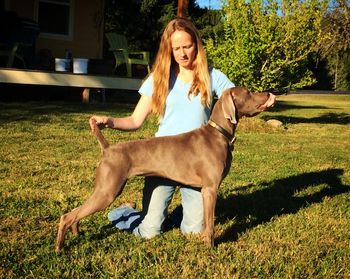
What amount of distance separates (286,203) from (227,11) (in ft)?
27.0

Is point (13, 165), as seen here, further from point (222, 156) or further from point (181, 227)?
point (222, 156)

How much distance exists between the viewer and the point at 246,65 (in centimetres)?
1216

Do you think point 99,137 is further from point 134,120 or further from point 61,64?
point 61,64

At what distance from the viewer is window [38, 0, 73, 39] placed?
15930 mm

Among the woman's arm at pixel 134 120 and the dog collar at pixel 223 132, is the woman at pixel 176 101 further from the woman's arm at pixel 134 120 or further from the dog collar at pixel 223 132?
the dog collar at pixel 223 132

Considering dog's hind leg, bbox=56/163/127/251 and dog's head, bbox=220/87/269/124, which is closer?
dog's hind leg, bbox=56/163/127/251

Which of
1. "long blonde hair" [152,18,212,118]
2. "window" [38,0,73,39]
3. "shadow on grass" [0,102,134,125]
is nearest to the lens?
"long blonde hair" [152,18,212,118]

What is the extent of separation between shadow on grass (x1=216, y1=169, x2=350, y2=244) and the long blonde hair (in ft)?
4.19

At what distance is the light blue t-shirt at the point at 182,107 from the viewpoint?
14.8ft

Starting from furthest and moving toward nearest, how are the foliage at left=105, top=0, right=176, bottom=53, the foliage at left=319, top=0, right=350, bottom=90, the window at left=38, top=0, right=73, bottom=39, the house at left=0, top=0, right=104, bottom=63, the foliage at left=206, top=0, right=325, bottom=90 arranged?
the foliage at left=319, top=0, right=350, bottom=90
the foliage at left=105, top=0, right=176, bottom=53
the window at left=38, top=0, right=73, bottom=39
the house at left=0, top=0, right=104, bottom=63
the foliage at left=206, top=0, right=325, bottom=90

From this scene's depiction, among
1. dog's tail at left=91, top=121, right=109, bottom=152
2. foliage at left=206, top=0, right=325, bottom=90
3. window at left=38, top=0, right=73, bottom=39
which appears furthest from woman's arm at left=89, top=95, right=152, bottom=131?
window at left=38, top=0, right=73, bottom=39

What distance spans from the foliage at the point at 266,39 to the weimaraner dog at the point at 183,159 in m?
8.20

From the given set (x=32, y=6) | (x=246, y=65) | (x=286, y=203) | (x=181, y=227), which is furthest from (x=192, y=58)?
(x=32, y=6)

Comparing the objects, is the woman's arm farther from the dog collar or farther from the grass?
the grass
